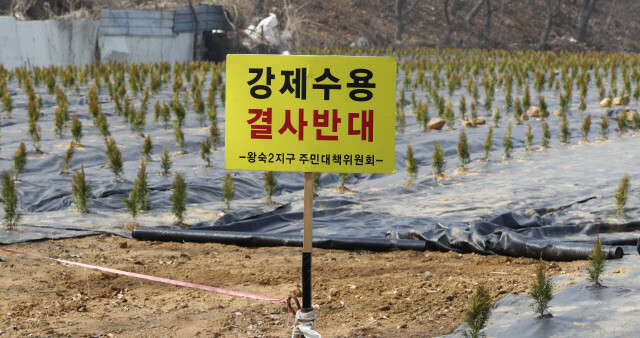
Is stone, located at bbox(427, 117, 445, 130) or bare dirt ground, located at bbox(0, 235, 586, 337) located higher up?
stone, located at bbox(427, 117, 445, 130)

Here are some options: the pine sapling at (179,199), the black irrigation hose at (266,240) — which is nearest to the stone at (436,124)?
the pine sapling at (179,199)

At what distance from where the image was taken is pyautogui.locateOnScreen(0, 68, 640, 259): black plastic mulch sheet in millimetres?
5977

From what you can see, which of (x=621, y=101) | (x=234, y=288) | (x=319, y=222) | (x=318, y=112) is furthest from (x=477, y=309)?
(x=621, y=101)

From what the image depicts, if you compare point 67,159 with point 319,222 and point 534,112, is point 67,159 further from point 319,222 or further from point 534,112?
point 534,112

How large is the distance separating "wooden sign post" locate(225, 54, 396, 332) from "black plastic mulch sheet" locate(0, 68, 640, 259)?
2409 mm

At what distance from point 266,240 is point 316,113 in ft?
9.15

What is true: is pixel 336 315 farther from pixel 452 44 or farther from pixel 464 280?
pixel 452 44

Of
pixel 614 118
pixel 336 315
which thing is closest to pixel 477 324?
pixel 336 315

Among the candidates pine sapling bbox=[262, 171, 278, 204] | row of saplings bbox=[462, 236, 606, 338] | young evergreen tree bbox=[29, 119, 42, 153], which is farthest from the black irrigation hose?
young evergreen tree bbox=[29, 119, 42, 153]

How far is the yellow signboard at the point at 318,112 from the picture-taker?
3176 millimetres

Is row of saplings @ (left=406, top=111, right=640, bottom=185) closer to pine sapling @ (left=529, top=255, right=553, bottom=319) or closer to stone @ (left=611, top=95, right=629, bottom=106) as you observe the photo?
stone @ (left=611, top=95, right=629, bottom=106)

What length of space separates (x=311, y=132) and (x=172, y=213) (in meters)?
3.75

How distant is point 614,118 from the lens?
11.9 meters

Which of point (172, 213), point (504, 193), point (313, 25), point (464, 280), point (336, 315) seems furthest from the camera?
point (313, 25)
